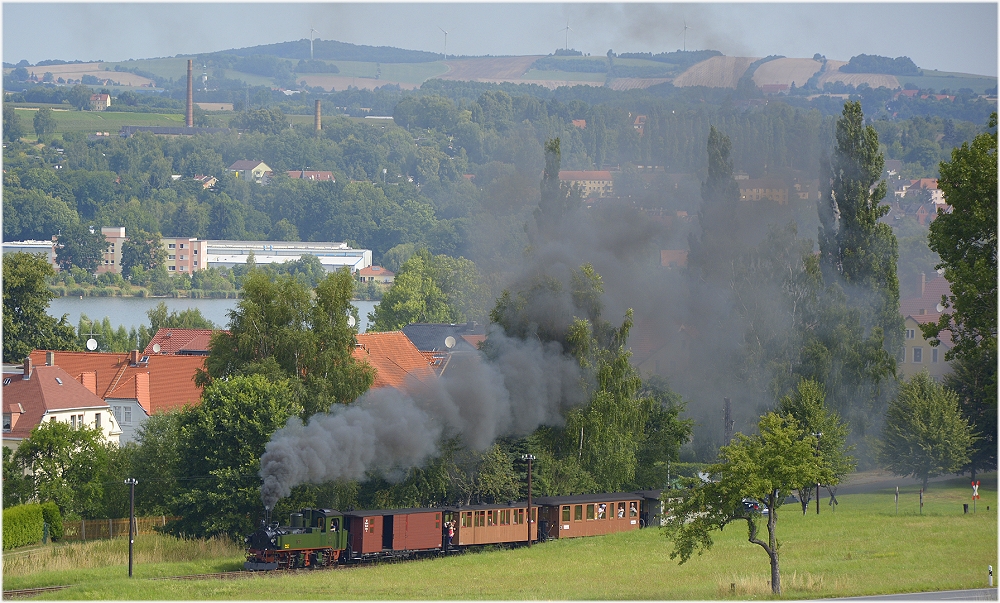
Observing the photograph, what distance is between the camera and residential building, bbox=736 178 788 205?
83.2 m

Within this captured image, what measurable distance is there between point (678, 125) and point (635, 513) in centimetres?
4579

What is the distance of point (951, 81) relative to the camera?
540 ft

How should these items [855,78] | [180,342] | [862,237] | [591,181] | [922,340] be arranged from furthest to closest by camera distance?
[855,78]
[591,181]
[922,340]
[180,342]
[862,237]

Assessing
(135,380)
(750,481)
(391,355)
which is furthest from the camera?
(391,355)

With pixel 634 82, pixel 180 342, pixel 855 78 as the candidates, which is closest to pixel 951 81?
pixel 855 78

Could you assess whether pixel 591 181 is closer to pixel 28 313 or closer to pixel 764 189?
pixel 764 189

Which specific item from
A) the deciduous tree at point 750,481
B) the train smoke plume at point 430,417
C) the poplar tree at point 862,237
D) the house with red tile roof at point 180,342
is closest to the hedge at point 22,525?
the train smoke plume at point 430,417

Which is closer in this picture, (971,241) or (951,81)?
(971,241)

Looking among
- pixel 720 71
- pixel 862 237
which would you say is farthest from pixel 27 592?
pixel 720 71

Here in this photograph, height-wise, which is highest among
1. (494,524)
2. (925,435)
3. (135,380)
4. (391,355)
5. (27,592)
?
(391,355)

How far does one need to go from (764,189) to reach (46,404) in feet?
154

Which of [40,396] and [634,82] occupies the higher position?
[634,82]

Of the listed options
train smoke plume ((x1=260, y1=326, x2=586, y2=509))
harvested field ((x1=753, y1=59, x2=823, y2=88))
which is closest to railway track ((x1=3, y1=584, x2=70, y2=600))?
train smoke plume ((x1=260, y1=326, x2=586, y2=509))

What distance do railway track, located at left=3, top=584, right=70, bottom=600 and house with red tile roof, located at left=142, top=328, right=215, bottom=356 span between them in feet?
155
